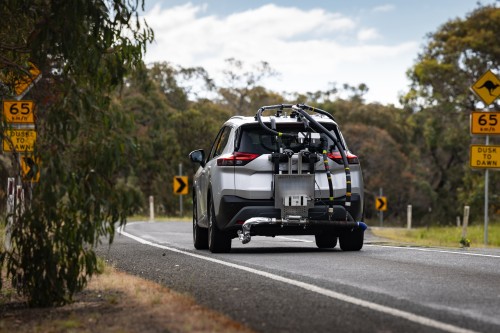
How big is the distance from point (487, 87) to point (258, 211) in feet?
33.6

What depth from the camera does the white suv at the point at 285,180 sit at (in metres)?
13.6

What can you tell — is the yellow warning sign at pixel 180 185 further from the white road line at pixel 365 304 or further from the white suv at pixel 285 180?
the white road line at pixel 365 304

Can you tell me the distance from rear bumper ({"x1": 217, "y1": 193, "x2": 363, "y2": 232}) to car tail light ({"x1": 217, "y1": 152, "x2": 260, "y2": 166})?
47 cm

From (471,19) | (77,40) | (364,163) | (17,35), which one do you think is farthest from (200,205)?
(364,163)

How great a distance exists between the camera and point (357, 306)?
759 cm

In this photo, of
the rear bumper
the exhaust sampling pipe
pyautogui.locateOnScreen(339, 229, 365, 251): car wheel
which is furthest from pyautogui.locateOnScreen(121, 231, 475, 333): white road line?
pyautogui.locateOnScreen(339, 229, 365, 251): car wheel

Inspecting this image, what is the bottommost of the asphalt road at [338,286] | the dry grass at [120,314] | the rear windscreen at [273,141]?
the dry grass at [120,314]

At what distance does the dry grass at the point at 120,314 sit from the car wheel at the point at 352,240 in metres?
5.55

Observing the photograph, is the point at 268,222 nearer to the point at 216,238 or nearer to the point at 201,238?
the point at 216,238

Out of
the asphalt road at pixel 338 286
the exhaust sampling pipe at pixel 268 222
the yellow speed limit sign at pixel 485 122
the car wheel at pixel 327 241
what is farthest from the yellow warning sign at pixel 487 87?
the exhaust sampling pipe at pixel 268 222

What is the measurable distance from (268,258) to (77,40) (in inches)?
215

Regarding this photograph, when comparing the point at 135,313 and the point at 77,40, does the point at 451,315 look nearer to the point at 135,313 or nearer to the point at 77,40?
the point at 135,313

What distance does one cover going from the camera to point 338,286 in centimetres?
904

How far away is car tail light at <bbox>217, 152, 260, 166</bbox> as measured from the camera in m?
13.7
